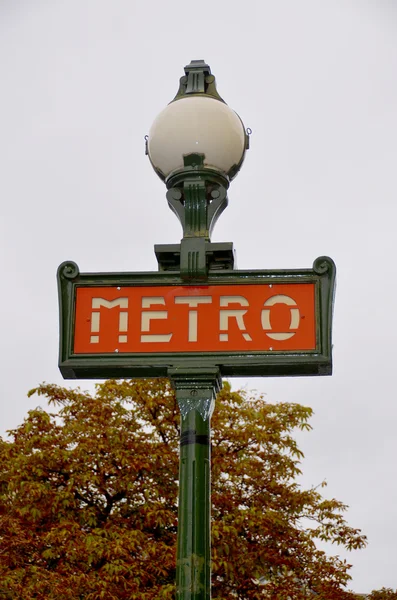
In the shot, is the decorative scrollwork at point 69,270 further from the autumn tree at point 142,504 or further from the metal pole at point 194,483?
the autumn tree at point 142,504

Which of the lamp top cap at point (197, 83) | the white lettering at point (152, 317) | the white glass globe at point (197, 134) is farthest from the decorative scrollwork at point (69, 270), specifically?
the lamp top cap at point (197, 83)

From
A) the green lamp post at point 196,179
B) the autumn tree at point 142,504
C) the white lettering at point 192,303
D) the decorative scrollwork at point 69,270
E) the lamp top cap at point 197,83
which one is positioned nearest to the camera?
the green lamp post at point 196,179

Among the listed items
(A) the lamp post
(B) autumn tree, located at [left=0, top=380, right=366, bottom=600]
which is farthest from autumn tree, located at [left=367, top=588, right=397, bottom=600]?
(A) the lamp post

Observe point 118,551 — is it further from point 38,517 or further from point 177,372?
point 177,372

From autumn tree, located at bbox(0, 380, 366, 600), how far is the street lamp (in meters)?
9.65

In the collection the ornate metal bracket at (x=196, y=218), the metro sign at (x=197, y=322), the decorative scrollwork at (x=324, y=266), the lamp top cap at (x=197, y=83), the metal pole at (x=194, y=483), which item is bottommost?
the metal pole at (x=194, y=483)

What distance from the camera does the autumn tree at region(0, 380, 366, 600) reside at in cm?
1452

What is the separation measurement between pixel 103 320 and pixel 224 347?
0.62 meters

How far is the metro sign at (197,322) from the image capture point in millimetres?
4652

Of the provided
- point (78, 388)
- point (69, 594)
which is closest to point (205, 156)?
point (69, 594)

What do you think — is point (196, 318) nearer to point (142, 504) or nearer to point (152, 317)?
point (152, 317)

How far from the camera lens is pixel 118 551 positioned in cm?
1430

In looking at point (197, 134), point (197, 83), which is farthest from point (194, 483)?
point (197, 83)

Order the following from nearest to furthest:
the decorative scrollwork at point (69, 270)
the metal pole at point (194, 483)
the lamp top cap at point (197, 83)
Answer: the metal pole at point (194, 483) → the decorative scrollwork at point (69, 270) → the lamp top cap at point (197, 83)
